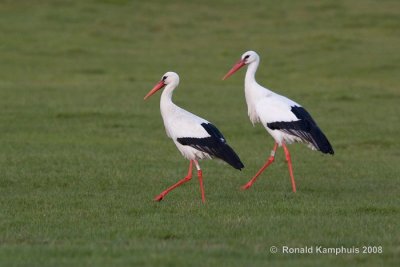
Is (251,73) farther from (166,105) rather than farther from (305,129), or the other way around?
(166,105)

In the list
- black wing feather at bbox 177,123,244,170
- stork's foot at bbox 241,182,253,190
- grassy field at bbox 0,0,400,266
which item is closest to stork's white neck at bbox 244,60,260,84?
grassy field at bbox 0,0,400,266

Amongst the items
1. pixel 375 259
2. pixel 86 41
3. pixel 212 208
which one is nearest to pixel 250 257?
pixel 375 259

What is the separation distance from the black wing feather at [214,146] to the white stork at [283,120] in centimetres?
125

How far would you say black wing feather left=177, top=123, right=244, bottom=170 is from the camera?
10.4 m

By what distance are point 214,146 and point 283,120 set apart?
1666mm

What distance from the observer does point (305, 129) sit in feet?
38.4

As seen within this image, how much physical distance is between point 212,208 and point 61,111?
29.6 ft

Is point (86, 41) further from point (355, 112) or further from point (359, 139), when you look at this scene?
point (359, 139)

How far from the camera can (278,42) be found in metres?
30.5

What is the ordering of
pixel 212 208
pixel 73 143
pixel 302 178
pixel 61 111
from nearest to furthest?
pixel 212 208, pixel 302 178, pixel 73 143, pixel 61 111

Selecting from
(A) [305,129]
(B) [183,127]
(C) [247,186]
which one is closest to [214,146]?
(B) [183,127]
